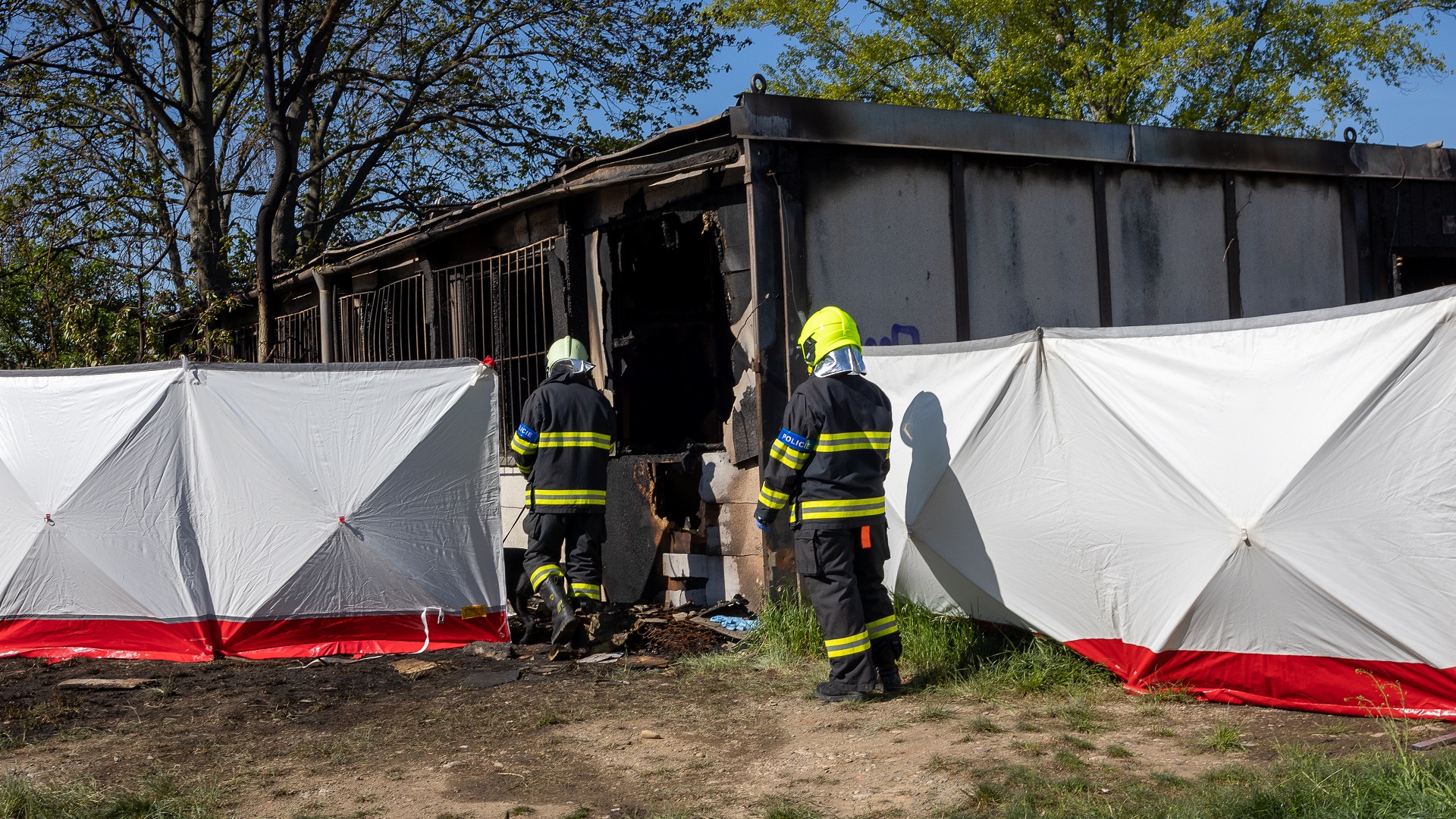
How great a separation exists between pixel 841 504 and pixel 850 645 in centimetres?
67

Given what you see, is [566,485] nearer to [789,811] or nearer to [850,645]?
[850,645]

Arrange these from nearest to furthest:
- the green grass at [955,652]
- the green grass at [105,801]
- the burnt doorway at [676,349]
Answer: the green grass at [105,801] → the green grass at [955,652] → the burnt doorway at [676,349]

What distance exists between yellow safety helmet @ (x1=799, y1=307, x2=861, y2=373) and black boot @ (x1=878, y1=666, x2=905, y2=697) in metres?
1.58

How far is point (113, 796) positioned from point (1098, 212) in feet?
24.3

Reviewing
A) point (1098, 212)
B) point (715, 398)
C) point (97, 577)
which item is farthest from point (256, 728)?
point (1098, 212)

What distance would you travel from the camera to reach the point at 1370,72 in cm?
1989

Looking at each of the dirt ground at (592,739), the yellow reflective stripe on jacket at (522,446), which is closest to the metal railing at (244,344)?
the yellow reflective stripe on jacket at (522,446)

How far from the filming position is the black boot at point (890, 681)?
5.68 metres

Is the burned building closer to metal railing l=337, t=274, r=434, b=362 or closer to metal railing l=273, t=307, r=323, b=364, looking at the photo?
metal railing l=337, t=274, r=434, b=362

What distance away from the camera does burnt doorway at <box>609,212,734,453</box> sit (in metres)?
10.2

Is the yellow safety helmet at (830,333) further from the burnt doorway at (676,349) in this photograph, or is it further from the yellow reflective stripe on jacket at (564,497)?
the burnt doorway at (676,349)

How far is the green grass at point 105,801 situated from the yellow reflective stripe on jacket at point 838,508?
9.26 ft

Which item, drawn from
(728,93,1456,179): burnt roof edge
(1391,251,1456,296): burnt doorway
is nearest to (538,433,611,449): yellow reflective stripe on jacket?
(728,93,1456,179): burnt roof edge

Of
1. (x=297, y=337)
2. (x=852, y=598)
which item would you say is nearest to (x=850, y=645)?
(x=852, y=598)
